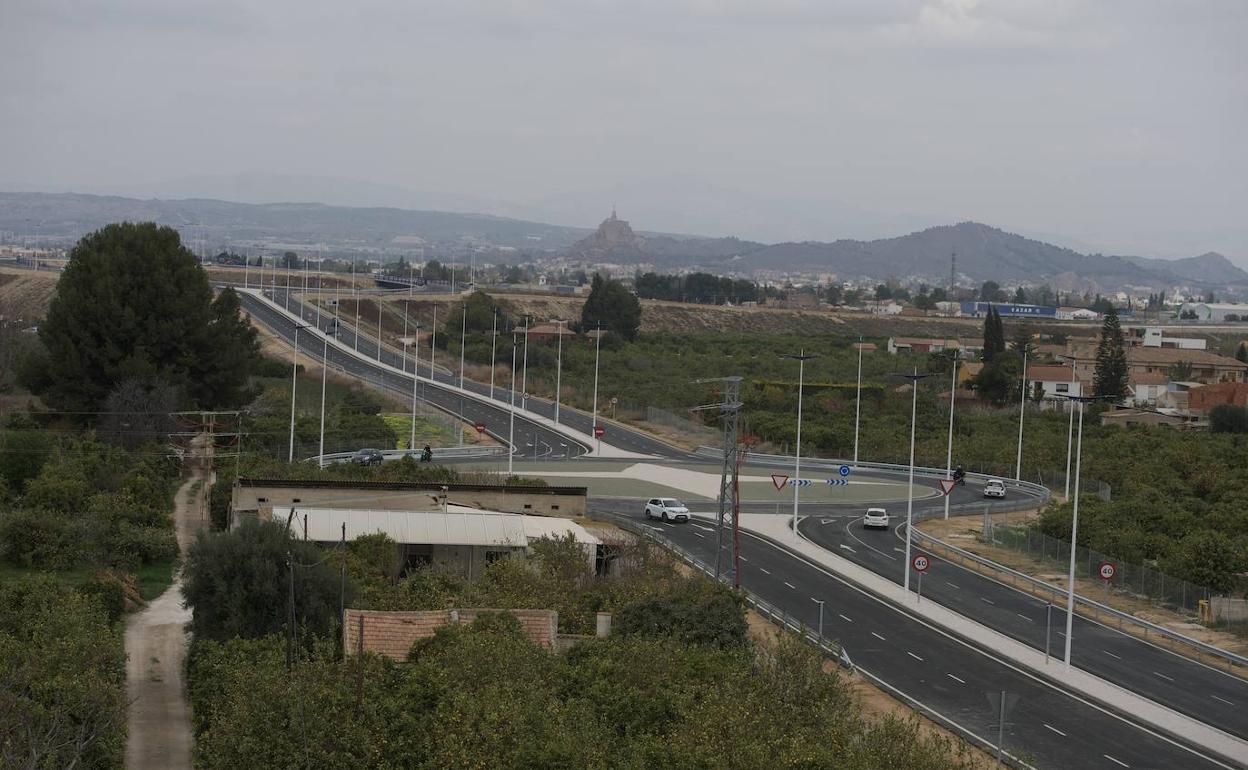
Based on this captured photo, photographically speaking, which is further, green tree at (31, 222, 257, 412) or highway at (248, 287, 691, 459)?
highway at (248, 287, 691, 459)

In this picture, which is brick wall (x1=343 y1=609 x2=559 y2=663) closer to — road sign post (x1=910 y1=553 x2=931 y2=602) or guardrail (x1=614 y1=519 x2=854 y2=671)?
guardrail (x1=614 y1=519 x2=854 y2=671)

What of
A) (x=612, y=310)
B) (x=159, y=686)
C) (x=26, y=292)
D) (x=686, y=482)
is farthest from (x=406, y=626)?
(x=26, y=292)

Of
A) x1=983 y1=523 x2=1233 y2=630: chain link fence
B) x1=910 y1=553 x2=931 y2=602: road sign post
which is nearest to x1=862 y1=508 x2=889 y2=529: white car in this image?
x1=983 y1=523 x2=1233 y2=630: chain link fence

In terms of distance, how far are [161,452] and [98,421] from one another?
4827 mm

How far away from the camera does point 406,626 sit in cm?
3044

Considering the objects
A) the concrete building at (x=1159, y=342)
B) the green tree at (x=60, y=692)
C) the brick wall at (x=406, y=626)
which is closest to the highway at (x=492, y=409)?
the brick wall at (x=406, y=626)

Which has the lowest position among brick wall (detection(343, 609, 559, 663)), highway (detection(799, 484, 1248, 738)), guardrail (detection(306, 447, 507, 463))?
highway (detection(799, 484, 1248, 738))

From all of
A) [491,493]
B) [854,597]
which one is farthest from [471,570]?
[854,597]

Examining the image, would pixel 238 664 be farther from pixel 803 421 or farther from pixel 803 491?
pixel 803 421

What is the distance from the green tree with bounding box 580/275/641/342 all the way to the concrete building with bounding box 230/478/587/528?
8631 cm

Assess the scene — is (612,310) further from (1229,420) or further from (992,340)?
(1229,420)

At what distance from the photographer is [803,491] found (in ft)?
210

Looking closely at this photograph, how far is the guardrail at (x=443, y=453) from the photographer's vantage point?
63750mm

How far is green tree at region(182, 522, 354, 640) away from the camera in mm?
32156
